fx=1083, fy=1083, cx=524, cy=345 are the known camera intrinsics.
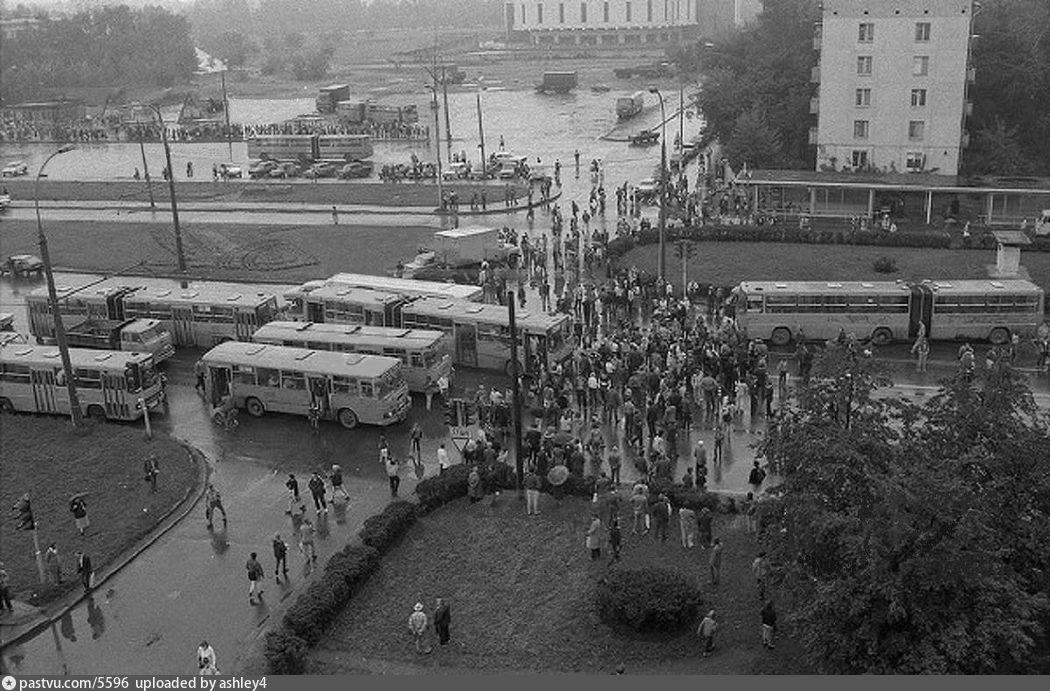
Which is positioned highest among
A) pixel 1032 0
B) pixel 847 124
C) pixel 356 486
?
pixel 1032 0

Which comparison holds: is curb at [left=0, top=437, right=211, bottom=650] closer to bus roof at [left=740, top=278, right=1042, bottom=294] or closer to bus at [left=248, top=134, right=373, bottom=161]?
bus roof at [left=740, top=278, right=1042, bottom=294]

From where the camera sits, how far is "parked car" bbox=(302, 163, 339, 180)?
7819 centimetres

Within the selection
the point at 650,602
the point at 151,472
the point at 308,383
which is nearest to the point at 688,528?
the point at 650,602

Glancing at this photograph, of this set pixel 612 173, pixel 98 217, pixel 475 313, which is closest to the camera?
pixel 475 313

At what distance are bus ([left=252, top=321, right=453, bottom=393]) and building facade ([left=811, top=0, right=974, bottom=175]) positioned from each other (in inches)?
1423

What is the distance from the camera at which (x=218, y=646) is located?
2048 centimetres

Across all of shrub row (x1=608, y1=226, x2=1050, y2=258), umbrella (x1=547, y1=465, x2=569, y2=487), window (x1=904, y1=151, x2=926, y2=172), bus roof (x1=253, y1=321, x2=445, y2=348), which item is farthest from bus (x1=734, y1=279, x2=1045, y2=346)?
window (x1=904, y1=151, x2=926, y2=172)

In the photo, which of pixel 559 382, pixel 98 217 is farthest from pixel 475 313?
pixel 98 217

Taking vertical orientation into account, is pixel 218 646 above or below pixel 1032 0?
below

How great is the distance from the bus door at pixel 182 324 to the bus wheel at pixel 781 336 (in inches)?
806

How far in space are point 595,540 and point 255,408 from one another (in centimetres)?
1353

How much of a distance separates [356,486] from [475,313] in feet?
32.0

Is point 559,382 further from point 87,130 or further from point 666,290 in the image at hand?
point 87,130

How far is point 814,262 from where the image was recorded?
46.7 meters
